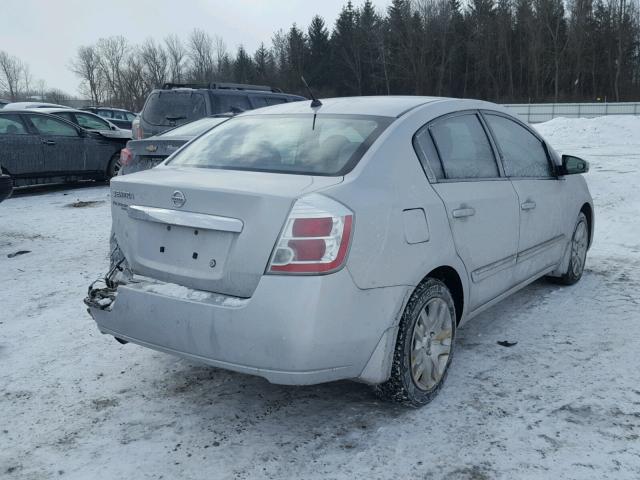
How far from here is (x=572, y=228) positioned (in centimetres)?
518

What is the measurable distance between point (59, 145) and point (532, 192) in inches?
392

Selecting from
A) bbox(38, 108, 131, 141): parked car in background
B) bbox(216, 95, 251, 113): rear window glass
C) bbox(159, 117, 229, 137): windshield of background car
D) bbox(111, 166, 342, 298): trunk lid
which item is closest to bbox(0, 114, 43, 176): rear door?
bbox(38, 108, 131, 141): parked car in background

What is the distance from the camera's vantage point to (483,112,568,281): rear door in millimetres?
4219

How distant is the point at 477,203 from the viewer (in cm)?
364

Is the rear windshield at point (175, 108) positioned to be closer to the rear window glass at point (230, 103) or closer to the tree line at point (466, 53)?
the rear window glass at point (230, 103)

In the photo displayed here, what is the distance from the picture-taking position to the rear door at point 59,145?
11570 mm

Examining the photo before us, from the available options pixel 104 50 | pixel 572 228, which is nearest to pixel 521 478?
pixel 572 228

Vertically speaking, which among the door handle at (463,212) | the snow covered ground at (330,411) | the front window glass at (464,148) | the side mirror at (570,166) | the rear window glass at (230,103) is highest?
the rear window glass at (230,103)

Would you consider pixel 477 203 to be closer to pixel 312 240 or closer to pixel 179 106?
pixel 312 240

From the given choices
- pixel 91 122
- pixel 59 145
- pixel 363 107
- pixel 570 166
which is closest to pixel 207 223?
pixel 363 107

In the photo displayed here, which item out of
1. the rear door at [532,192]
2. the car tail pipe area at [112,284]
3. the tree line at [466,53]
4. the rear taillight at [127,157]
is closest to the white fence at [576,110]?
the tree line at [466,53]

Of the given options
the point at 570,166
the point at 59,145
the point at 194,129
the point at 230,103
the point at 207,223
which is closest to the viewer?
the point at 207,223

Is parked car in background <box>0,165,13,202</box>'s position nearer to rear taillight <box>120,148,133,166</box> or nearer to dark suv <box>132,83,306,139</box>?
rear taillight <box>120,148,133,166</box>

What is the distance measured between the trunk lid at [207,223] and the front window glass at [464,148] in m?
0.93
